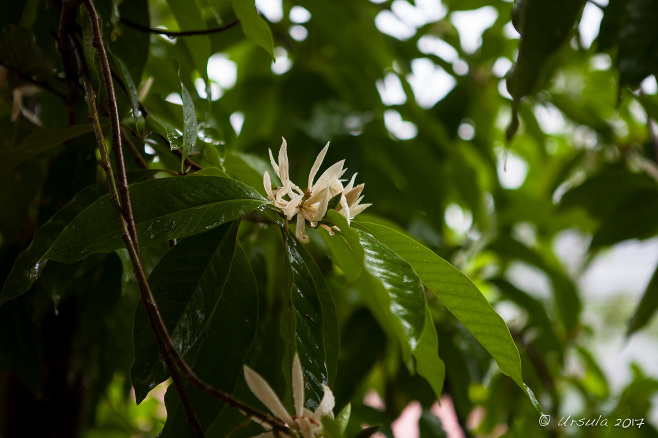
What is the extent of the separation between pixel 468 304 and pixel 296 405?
0.47 feet

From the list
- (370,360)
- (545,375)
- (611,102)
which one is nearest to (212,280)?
(370,360)

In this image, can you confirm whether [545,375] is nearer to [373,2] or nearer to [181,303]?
[373,2]

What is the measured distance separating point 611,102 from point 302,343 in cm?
132

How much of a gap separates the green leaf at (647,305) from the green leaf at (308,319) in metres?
0.57

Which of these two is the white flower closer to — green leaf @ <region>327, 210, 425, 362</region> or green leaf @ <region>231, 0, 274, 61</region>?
green leaf @ <region>327, 210, 425, 362</region>

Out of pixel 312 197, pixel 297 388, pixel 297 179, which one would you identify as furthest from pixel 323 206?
pixel 297 179

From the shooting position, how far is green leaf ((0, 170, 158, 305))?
0.42 meters

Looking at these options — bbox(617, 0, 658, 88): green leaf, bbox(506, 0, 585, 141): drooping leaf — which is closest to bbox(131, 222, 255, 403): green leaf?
bbox(506, 0, 585, 141): drooping leaf

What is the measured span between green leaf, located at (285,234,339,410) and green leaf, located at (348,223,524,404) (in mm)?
75

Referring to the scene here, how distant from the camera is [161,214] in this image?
1.26 ft

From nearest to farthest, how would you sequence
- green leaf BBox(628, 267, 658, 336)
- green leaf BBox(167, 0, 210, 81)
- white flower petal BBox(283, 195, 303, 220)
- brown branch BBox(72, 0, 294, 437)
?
brown branch BBox(72, 0, 294, 437)
white flower petal BBox(283, 195, 303, 220)
green leaf BBox(167, 0, 210, 81)
green leaf BBox(628, 267, 658, 336)

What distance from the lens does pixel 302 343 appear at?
403mm

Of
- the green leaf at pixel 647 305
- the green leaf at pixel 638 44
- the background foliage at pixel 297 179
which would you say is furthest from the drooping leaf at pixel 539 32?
the green leaf at pixel 647 305

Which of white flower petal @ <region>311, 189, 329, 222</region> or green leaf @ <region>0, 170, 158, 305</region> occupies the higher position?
white flower petal @ <region>311, 189, 329, 222</region>
